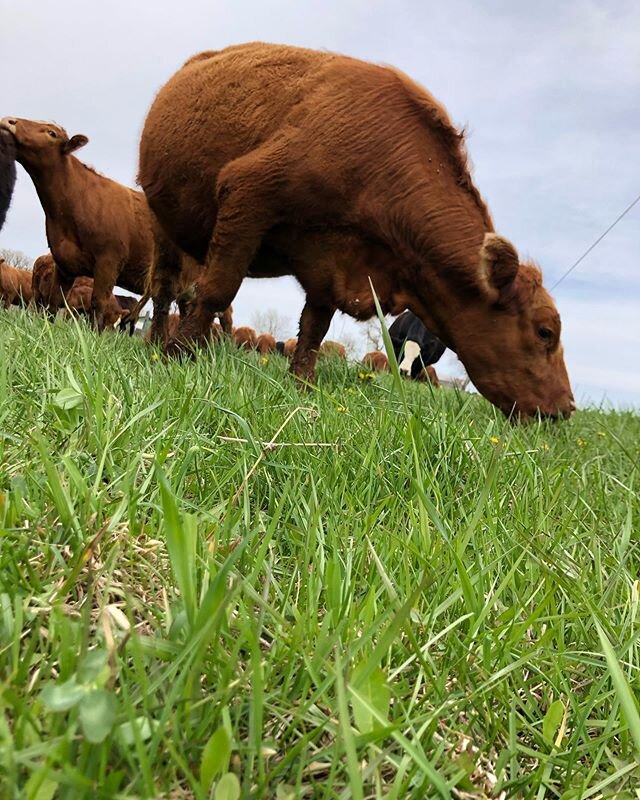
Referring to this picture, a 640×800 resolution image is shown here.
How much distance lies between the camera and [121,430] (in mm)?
1304

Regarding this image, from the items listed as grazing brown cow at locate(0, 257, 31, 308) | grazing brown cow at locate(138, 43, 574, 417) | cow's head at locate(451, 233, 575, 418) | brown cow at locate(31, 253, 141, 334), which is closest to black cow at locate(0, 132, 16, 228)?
grazing brown cow at locate(138, 43, 574, 417)

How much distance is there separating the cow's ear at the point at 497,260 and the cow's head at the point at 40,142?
4.71 meters

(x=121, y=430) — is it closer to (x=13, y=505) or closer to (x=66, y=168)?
(x=13, y=505)

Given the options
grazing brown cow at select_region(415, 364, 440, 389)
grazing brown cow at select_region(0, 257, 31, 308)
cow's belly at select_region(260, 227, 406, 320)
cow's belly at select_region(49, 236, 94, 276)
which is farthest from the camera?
grazing brown cow at select_region(0, 257, 31, 308)

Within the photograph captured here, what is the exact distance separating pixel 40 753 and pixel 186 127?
3872mm

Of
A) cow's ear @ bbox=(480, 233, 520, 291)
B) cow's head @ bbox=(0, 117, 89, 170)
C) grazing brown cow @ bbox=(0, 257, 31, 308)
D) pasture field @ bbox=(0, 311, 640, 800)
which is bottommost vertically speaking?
pasture field @ bbox=(0, 311, 640, 800)

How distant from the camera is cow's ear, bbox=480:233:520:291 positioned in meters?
3.50

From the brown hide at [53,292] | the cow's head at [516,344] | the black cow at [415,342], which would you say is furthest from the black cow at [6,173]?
the black cow at [415,342]

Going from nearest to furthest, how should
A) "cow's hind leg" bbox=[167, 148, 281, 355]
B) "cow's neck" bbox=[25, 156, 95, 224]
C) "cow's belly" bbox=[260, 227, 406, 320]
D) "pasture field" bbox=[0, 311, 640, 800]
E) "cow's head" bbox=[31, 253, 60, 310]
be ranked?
"pasture field" bbox=[0, 311, 640, 800] → "cow's hind leg" bbox=[167, 148, 281, 355] → "cow's belly" bbox=[260, 227, 406, 320] → "cow's neck" bbox=[25, 156, 95, 224] → "cow's head" bbox=[31, 253, 60, 310]

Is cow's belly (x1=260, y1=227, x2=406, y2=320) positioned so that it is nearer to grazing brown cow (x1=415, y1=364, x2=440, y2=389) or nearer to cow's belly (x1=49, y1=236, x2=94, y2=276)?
grazing brown cow (x1=415, y1=364, x2=440, y2=389)

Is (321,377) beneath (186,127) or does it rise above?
beneath

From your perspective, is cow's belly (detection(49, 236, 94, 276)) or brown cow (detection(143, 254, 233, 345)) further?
cow's belly (detection(49, 236, 94, 276))

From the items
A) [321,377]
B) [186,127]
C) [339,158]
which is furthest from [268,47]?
[321,377]

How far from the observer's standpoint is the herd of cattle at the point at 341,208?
3.33m
